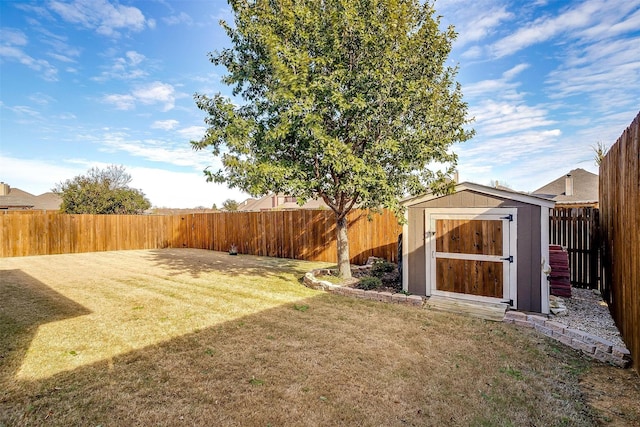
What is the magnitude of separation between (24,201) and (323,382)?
128 ft

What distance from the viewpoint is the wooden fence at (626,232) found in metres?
3.10

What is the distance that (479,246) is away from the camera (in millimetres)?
5359

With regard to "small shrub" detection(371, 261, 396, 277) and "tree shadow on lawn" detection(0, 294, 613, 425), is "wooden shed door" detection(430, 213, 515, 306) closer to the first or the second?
"tree shadow on lawn" detection(0, 294, 613, 425)

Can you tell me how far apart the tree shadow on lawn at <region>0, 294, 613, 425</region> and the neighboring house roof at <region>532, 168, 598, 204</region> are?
62.3 ft

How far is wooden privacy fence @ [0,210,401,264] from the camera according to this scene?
10.2 m

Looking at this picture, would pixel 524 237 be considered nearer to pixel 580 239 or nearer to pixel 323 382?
pixel 580 239

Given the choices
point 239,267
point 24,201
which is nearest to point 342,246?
point 239,267

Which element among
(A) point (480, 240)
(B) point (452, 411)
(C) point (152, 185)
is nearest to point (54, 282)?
(B) point (452, 411)

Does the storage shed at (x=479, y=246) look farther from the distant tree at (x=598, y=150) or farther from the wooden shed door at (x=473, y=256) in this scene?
the distant tree at (x=598, y=150)

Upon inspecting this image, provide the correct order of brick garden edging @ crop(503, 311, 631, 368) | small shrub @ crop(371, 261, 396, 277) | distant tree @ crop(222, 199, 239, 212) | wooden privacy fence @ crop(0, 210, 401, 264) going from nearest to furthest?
brick garden edging @ crop(503, 311, 631, 368) → small shrub @ crop(371, 261, 396, 277) → wooden privacy fence @ crop(0, 210, 401, 264) → distant tree @ crop(222, 199, 239, 212)

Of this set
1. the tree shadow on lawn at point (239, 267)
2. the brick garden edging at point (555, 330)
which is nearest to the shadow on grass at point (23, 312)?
the tree shadow on lawn at point (239, 267)

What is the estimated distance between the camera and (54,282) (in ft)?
25.7

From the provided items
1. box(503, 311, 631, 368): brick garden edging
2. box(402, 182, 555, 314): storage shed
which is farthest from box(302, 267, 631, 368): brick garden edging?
box(402, 182, 555, 314): storage shed

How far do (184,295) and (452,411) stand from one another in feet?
18.3
